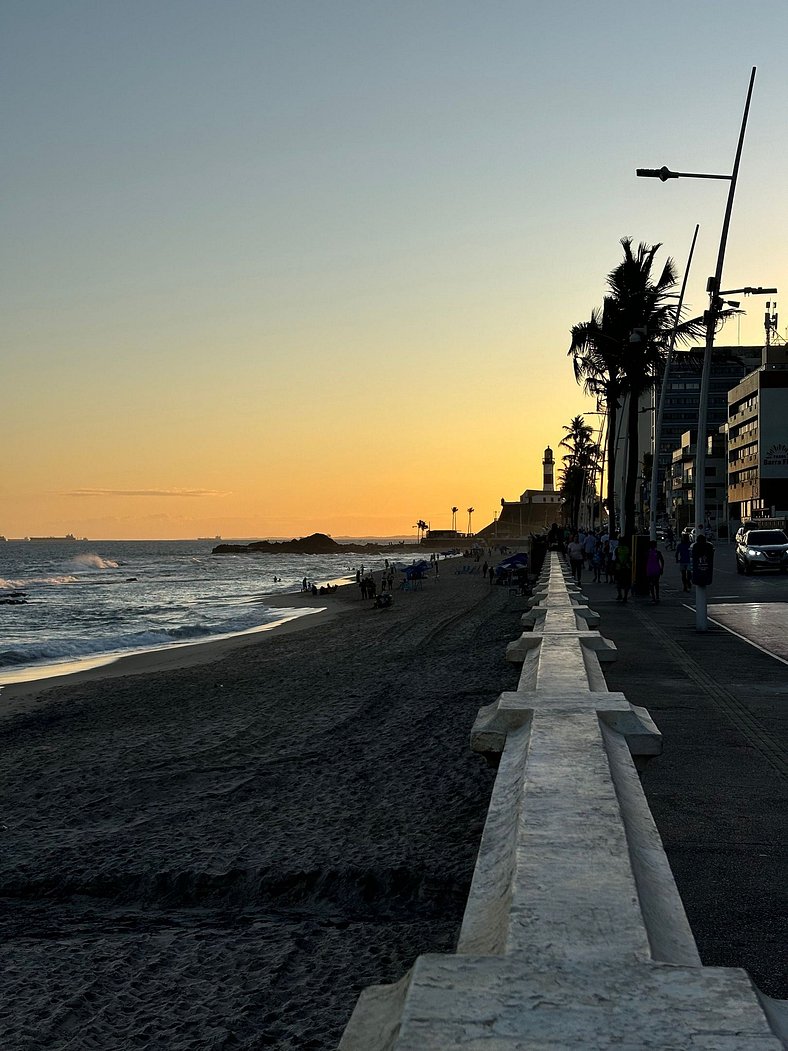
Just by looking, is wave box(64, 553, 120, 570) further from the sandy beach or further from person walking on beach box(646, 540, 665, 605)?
the sandy beach

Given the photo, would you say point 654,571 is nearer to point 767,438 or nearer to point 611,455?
point 611,455

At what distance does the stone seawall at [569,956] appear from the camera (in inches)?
68.0

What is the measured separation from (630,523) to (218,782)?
27916 millimetres

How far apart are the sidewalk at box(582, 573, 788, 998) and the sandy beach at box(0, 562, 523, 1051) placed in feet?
4.52

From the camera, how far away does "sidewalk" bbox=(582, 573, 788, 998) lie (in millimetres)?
4477

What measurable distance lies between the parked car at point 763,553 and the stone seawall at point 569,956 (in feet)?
127

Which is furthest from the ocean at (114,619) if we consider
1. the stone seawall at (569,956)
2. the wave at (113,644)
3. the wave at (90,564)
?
the wave at (90,564)

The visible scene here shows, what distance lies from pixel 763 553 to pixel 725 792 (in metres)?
35.3

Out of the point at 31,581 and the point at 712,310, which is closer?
the point at 712,310

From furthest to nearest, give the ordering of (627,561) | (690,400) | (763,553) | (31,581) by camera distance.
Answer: (690,400) → (31,581) → (763,553) → (627,561)

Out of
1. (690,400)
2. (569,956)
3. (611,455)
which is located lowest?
(569,956)

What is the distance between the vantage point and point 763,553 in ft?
130

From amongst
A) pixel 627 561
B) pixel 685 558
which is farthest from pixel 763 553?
pixel 627 561

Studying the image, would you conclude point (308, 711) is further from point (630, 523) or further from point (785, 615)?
point (630, 523)
